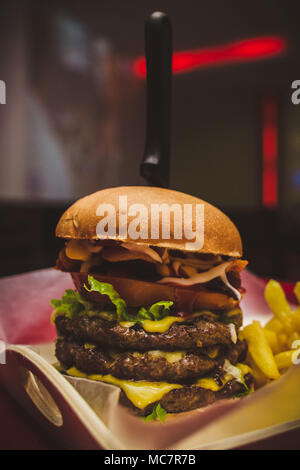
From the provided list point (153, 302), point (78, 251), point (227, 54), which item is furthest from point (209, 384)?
point (227, 54)

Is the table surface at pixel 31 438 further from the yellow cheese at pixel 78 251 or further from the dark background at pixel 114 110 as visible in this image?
the dark background at pixel 114 110

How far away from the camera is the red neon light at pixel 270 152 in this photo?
32.6 ft

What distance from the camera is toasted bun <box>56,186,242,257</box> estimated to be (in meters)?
1.41

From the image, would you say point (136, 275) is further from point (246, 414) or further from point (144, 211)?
point (246, 414)

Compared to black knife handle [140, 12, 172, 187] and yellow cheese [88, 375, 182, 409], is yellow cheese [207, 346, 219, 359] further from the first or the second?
black knife handle [140, 12, 172, 187]

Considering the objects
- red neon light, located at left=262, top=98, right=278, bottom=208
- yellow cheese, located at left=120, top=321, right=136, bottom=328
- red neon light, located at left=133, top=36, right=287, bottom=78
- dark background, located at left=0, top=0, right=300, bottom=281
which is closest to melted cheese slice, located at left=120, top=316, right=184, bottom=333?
yellow cheese, located at left=120, top=321, right=136, bottom=328

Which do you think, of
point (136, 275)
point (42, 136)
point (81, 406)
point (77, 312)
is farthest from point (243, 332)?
point (42, 136)

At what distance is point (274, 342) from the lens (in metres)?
1.76

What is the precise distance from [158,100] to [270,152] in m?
9.05

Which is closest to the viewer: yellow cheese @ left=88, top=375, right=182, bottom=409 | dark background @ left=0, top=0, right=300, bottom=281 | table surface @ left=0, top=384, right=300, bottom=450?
table surface @ left=0, top=384, right=300, bottom=450

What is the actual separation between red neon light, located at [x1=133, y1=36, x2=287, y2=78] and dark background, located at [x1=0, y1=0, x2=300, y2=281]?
131 mm

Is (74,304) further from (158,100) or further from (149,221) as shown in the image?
(158,100)

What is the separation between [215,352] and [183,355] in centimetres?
15
